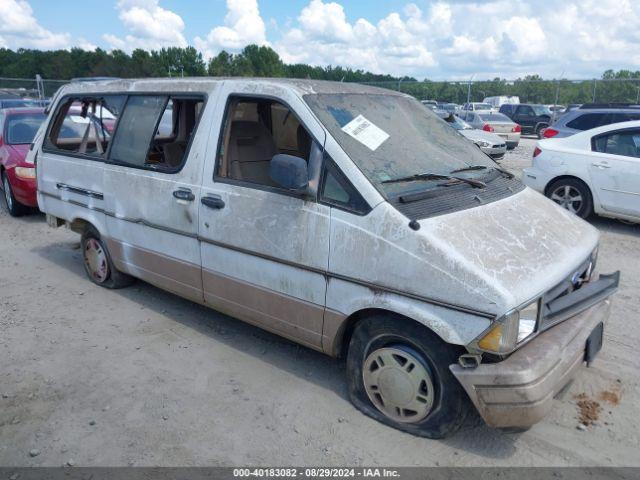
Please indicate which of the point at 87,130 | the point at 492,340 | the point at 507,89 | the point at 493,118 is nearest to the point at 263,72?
the point at 507,89

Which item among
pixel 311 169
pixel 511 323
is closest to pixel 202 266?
pixel 311 169

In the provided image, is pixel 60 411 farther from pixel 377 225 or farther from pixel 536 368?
pixel 536 368

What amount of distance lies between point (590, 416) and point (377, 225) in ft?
6.01

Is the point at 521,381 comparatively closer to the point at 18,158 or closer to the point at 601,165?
the point at 601,165

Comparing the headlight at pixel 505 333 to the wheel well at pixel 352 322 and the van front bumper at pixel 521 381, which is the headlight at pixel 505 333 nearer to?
the van front bumper at pixel 521 381

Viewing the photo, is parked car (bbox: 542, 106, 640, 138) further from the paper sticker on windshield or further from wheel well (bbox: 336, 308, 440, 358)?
wheel well (bbox: 336, 308, 440, 358)

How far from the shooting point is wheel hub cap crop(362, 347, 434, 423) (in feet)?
9.93

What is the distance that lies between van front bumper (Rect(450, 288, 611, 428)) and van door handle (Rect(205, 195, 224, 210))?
1933 millimetres

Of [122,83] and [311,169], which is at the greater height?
[122,83]

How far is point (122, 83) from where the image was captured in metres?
4.95

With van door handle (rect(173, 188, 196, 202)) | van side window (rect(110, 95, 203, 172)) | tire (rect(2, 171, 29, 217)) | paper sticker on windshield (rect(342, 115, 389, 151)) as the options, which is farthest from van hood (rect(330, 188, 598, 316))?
tire (rect(2, 171, 29, 217))

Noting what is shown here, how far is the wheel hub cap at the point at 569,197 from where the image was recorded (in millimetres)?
7867

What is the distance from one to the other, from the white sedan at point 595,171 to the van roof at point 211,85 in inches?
179

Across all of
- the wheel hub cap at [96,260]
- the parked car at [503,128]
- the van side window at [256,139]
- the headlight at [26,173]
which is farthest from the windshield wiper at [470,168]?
the parked car at [503,128]
